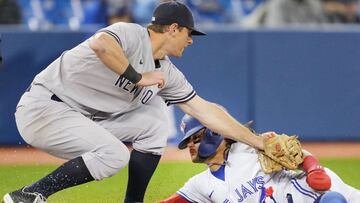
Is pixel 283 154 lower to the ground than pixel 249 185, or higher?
higher

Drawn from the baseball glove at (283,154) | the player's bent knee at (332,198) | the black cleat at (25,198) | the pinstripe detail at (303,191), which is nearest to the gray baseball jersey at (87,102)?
the black cleat at (25,198)

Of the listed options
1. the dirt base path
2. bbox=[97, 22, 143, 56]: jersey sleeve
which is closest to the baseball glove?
bbox=[97, 22, 143, 56]: jersey sleeve

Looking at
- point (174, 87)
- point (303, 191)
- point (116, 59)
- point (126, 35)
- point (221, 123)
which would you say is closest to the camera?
point (116, 59)

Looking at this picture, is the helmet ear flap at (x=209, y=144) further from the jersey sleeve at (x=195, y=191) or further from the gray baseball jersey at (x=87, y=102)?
the gray baseball jersey at (x=87, y=102)

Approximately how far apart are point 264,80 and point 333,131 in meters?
1.11

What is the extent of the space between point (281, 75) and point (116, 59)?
244 inches

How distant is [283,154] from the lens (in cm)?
559

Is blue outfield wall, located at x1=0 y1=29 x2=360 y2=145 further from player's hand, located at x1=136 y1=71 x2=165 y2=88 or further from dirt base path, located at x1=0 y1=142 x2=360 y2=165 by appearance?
player's hand, located at x1=136 y1=71 x2=165 y2=88

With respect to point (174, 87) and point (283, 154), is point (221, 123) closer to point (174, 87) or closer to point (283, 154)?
point (174, 87)

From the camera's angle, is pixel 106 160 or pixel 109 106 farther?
pixel 109 106

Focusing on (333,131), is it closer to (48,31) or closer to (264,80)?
(264,80)

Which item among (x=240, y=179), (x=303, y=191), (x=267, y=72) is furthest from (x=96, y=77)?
(x=267, y=72)

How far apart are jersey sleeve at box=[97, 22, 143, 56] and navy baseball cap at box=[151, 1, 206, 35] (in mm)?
156

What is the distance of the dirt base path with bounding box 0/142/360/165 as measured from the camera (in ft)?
31.8
